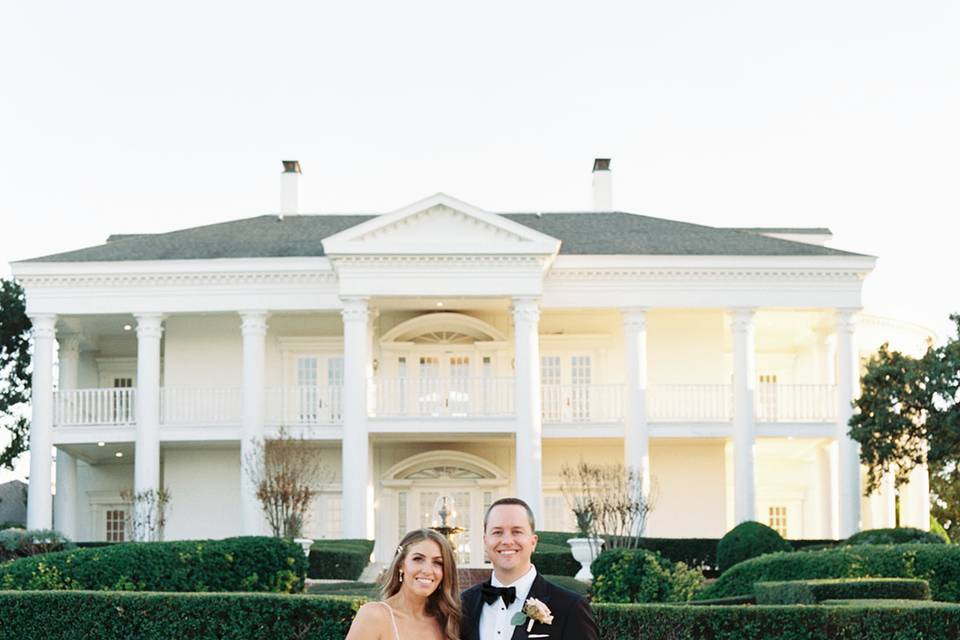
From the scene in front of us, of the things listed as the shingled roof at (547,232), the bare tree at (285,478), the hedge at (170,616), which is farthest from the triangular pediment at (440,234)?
the hedge at (170,616)

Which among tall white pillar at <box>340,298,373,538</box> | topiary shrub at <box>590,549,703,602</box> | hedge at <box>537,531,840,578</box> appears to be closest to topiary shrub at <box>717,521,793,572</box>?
hedge at <box>537,531,840,578</box>

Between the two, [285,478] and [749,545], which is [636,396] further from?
[285,478]

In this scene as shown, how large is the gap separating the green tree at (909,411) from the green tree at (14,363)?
82.3ft

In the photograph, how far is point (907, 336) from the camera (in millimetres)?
43656

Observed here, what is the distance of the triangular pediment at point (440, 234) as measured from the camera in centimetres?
3672

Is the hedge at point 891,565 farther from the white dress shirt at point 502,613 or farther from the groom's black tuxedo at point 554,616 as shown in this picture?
the white dress shirt at point 502,613

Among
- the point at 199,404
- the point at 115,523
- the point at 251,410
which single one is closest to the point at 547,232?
the point at 251,410

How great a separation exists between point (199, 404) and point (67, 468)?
450 centimetres

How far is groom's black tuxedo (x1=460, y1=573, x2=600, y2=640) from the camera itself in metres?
6.96

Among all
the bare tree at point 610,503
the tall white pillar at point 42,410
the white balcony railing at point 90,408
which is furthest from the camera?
the white balcony railing at point 90,408

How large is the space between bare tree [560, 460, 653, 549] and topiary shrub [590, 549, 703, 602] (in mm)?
7584

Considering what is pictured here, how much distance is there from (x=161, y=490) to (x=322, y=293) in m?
6.44

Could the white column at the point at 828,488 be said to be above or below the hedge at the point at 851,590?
above

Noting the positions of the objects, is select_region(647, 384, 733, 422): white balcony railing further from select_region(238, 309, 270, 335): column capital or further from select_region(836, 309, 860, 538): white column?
select_region(238, 309, 270, 335): column capital
